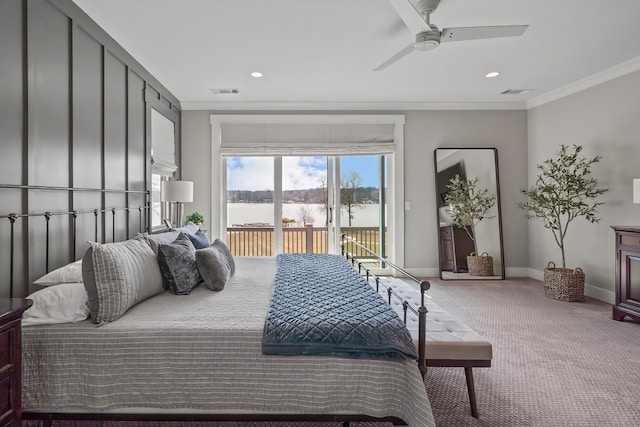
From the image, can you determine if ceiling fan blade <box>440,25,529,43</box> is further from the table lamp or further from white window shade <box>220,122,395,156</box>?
the table lamp

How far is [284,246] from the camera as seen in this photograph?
524 centimetres

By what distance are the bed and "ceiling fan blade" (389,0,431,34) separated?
2.06m

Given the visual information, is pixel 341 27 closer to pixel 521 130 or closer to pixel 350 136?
pixel 350 136

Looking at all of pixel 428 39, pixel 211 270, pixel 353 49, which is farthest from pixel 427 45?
pixel 211 270

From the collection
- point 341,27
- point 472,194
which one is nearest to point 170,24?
point 341,27

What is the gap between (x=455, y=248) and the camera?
5.06 metres

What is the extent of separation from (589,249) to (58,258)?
5.38 m

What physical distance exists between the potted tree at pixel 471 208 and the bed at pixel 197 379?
3.78 meters

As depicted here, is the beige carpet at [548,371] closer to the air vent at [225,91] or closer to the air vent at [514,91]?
the air vent at [514,91]

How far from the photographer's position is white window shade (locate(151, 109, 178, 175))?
3912 millimetres

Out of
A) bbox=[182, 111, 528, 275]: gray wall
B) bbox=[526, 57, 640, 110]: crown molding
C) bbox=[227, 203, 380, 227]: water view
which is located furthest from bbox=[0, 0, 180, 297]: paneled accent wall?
bbox=[526, 57, 640, 110]: crown molding

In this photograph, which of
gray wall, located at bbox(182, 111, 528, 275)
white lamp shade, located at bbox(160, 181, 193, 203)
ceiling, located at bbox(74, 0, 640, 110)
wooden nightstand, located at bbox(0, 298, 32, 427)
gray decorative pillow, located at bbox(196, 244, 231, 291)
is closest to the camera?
wooden nightstand, located at bbox(0, 298, 32, 427)

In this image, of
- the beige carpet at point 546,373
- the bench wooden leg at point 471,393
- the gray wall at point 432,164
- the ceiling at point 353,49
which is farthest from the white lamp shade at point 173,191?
the bench wooden leg at point 471,393

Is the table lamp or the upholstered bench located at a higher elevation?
the table lamp
